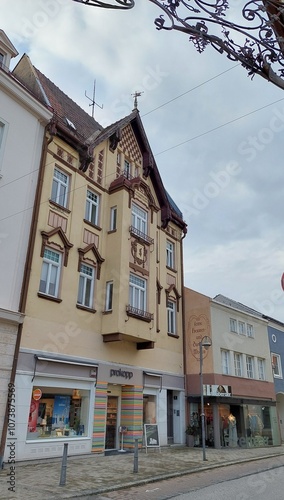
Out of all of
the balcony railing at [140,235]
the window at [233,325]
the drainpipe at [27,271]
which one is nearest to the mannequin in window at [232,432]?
the window at [233,325]

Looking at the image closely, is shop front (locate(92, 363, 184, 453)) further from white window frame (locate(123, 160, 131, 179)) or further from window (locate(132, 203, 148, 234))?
white window frame (locate(123, 160, 131, 179))

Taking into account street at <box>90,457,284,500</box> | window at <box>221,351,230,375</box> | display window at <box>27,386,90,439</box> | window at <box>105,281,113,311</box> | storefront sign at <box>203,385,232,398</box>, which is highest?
window at <box>105,281,113,311</box>

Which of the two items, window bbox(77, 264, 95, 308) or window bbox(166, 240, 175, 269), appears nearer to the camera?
window bbox(77, 264, 95, 308)

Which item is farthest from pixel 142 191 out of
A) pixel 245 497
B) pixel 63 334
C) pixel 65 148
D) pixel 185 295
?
pixel 245 497

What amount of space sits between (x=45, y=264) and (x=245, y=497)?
33.2 feet

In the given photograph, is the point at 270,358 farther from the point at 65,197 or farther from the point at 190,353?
the point at 65,197

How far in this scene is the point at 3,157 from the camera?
1432 centimetres

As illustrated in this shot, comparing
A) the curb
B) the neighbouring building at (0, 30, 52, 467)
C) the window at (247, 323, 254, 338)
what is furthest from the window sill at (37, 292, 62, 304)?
the window at (247, 323, 254, 338)

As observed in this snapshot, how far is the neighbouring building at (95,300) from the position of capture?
14.3 meters

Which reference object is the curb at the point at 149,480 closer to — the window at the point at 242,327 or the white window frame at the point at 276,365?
the window at the point at 242,327

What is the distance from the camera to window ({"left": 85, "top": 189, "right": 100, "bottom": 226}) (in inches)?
712

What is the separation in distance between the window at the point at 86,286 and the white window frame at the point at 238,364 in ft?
36.2

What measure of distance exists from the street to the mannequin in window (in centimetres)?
767

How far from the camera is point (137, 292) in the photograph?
18703mm
